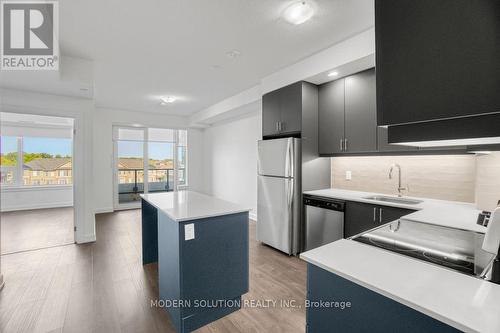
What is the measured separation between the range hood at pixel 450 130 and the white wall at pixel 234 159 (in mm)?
4169

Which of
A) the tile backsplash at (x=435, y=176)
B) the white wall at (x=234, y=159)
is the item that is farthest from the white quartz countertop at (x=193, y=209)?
the white wall at (x=234, y=159)

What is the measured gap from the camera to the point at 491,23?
2.02ft

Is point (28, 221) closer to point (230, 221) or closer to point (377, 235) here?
point (230, 221)

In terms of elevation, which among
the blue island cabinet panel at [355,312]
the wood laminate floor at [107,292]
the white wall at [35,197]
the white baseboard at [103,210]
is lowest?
the wood laminate floor at [107,292]

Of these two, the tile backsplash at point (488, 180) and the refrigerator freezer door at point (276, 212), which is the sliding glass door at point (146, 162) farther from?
the tile backsplash at point (488, 180)

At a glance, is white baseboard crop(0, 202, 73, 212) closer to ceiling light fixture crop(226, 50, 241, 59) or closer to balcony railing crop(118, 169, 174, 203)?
balcony railing crop(118, 169, 174, 203)

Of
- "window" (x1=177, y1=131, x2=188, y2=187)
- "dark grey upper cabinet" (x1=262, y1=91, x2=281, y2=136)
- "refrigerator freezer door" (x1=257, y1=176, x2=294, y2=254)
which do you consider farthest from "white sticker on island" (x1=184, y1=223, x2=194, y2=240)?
"window" (x1=177, y1=131, x2=188, y2=187)

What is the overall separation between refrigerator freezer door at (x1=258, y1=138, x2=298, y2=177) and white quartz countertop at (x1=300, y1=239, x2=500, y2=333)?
6.85 ft

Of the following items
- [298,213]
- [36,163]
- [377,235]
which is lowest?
[298,213]

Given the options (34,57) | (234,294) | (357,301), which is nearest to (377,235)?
(357,301)

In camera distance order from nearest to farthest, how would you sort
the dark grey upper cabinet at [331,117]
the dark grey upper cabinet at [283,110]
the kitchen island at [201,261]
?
the kitchen island at [201,261], the dark grey upper cabinet at [331,117], the dark grey upper cabinet at [283,110]

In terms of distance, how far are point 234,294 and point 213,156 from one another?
5176 mm

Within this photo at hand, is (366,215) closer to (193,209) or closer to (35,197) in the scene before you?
(193,209)

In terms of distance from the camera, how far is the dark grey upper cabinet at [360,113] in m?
2.76
